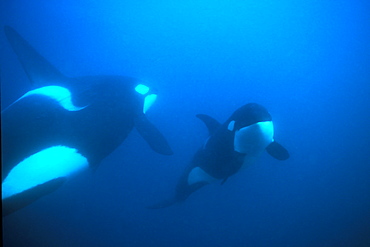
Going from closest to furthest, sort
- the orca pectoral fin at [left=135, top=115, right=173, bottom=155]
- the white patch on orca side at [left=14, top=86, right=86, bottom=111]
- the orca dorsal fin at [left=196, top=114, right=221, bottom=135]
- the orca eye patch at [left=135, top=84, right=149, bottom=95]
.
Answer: the white patch on orca side at [left=14, top=86, right=86, bottom=111], the orca pectoral fin at [left=135, top=115, right=173, bottom=155], the orca eye patch at [left=135, top=84, right=149, bottom=95], the orca dorsal fin at [left=196, top=114, right=221, bottom=135]

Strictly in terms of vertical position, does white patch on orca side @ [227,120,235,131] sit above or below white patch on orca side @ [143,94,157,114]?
below

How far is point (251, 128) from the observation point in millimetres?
5078

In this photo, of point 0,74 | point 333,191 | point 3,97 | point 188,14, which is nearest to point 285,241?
point 333,191

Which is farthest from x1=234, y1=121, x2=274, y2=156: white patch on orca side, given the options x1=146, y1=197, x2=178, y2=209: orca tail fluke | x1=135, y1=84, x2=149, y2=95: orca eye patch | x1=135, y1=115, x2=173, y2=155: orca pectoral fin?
x1=146, y1=197, x2=178, y2=209: orca tail fluke

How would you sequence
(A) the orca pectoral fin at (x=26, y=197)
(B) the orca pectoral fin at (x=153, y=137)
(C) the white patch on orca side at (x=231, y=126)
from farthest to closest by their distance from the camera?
1. (C) the white patch on orca side at (x=231, y=126)
2. (B) the orca pectoral fin at (x=153, y=137)
3. (A) the orca pectoral fin at (x=26, y=197)

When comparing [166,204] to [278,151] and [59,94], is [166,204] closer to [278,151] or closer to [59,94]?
[278,151]

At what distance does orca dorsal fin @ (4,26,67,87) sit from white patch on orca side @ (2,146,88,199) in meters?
1.61

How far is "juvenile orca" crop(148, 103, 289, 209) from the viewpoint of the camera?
508cm

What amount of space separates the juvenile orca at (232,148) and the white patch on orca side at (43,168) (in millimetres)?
2832

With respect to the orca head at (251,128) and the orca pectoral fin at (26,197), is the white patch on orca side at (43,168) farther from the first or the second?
the orca head at (251,128)

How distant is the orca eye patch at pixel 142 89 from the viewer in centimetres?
619

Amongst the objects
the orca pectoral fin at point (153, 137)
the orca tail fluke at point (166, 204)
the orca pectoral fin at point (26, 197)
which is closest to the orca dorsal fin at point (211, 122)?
the orca pectoral fin at point (153, 137)

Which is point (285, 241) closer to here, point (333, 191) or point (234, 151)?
point (333, 191)

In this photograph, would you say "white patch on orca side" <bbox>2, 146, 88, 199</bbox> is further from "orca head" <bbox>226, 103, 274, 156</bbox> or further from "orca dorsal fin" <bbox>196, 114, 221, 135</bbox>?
"orca dorsal fin" <bbox>196, 114, 221, 135</bbox>
